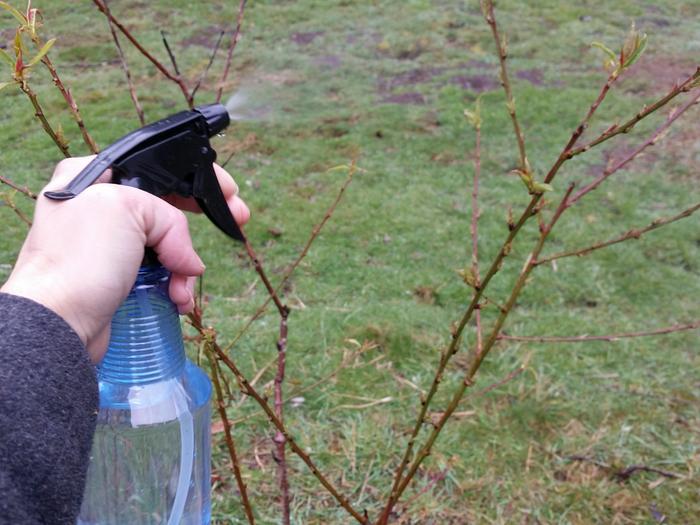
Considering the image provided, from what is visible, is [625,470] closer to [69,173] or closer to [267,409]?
[267,409]

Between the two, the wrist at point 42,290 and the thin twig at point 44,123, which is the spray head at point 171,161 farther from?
the thin twig at point 44,123

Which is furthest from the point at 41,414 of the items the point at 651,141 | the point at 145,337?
the point at 651,141

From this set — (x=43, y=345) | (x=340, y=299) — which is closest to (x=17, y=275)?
(x=43, y=345)

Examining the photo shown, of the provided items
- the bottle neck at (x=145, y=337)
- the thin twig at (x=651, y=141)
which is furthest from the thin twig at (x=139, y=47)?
the thin twig at (x=651, y=141)

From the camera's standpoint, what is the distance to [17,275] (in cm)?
88

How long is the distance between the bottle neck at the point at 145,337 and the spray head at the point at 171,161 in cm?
13

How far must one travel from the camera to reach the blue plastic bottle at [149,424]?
3.49 ft

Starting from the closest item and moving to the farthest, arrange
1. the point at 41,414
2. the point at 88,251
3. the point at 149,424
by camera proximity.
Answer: the point at 41,414 → the point at 88,251 → the point at 149,424

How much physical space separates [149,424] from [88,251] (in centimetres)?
45

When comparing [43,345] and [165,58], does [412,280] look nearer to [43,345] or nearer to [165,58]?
[43,345]

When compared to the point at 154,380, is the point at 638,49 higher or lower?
higher

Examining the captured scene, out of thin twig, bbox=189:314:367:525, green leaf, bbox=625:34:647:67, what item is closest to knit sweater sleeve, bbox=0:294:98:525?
thin twig, bbox=189:314:367:525

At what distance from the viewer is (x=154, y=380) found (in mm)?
1119

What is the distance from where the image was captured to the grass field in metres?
2.34
